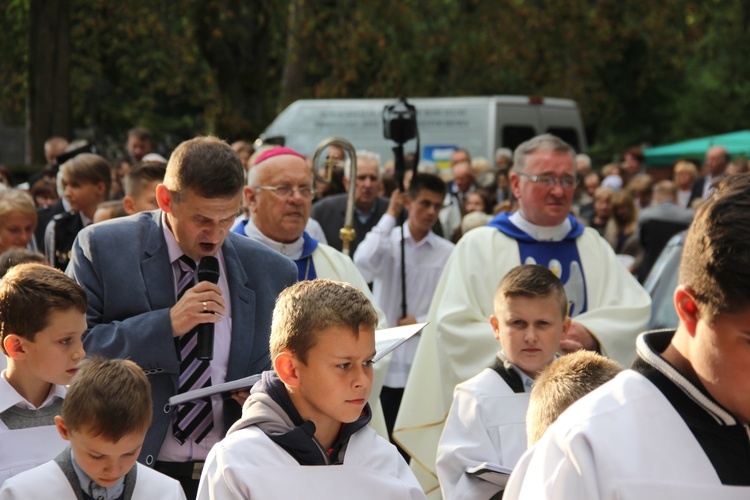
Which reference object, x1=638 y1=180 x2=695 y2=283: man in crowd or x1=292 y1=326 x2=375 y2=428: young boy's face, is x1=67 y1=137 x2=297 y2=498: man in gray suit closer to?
x1=292 y1=326 x2=375 y2=428: young boy's face

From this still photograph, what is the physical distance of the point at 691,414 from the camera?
2.15m

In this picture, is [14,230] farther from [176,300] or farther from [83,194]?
[176,300]

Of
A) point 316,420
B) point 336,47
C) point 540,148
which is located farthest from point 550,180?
point 336,47

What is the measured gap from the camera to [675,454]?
2.11 m

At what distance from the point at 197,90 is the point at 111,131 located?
10.5 meters

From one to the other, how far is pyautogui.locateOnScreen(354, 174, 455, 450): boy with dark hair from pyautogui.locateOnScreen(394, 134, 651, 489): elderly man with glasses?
1.51 metres

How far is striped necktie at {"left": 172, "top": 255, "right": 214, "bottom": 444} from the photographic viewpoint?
429 cm

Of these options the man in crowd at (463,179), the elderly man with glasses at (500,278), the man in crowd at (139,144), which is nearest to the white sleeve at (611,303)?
the elderly man with glasses at (500,278)

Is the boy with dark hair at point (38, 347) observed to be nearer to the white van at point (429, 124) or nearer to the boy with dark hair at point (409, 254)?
the boy with dark hair at point (409, 254)

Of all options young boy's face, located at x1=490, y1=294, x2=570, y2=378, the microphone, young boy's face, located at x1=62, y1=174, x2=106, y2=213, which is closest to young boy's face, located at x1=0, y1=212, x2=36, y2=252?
young boy's face, located at x1=62, y1=174, x2=106, y2=213

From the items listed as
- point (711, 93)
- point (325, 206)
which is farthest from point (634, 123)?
point (325, 206)

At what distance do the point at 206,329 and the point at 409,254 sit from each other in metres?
4.49

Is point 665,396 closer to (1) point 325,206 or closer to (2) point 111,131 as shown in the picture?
(1) point 325,206

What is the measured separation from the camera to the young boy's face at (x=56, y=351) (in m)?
4.16
